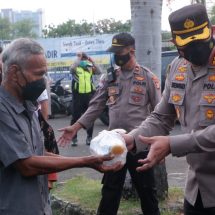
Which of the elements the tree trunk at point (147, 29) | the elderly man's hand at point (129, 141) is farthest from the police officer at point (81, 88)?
the elderly man's hand at point (129, 141)

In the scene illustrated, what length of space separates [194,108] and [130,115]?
214 centimetres

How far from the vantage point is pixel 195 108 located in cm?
346

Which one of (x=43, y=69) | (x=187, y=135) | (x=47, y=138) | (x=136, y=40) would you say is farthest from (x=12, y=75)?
(x=136, y=40)

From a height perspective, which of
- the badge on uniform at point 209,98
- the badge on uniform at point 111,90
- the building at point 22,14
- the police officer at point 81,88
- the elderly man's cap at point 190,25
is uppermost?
the building at point 22,14

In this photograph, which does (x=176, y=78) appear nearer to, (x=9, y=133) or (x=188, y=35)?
(x=188, y=35)

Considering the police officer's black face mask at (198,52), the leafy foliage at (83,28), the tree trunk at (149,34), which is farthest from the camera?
the leafy foliage at (83,28)

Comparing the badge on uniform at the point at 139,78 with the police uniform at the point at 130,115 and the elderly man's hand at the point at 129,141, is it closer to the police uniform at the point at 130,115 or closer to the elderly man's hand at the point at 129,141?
the police uniform at the point at 130,115

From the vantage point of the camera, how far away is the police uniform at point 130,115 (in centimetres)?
549

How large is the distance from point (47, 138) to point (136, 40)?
7.21ft

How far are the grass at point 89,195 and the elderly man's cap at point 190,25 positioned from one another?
9.86 ft

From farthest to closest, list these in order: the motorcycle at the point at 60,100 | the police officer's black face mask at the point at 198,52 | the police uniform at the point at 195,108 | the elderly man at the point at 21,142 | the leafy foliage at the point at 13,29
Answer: the leafy foliage at the point at 13,29 < the motorcycle at the point at 60,100 < the police officer's black face mask at the point at 198,52 < the police uniform at the point at 195,108 < the elderly man at the point at 21,142

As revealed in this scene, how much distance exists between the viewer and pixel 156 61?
21.4 ft

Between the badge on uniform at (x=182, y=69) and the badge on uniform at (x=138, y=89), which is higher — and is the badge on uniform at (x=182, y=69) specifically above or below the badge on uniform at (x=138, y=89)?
above

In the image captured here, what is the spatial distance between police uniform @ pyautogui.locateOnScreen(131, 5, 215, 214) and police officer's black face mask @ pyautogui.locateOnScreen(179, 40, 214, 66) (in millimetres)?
29
